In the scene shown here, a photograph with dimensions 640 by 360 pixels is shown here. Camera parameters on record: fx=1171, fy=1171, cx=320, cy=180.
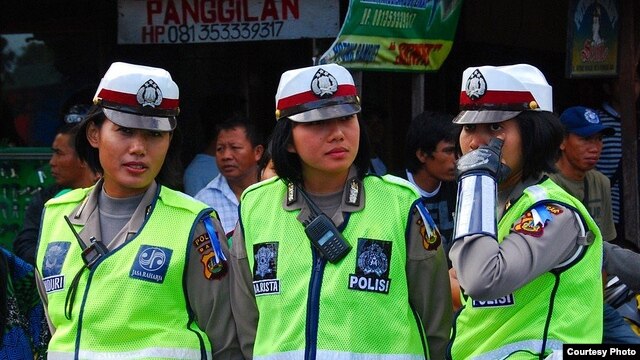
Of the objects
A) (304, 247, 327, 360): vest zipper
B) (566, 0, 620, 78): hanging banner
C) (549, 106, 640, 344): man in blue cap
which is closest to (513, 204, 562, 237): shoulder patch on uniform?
(304, 247, 327, 360): vest zipper

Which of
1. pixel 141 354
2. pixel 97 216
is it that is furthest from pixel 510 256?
pixel 97 216

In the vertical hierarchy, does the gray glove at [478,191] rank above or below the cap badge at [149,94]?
below

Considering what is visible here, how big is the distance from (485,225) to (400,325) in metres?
0.51

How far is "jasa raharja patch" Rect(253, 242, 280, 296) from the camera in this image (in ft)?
13.4

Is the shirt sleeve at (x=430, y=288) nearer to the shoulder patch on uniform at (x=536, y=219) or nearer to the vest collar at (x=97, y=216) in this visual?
the shoulder patch on uniform at (x=536, y=219)

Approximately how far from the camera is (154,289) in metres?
4.10

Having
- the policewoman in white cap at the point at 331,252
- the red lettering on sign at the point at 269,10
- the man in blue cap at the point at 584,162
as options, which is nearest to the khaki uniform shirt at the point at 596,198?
the man in blue cap at the point at 584,162

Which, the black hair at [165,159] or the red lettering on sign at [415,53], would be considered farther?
the red lettering on sign at [415,53]

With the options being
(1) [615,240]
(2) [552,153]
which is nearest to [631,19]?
(1) [615,240]

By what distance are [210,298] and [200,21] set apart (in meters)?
3.78

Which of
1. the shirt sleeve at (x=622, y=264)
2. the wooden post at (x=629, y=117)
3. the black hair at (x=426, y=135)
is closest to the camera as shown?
the shirt sleeve at (x=622, y=264)

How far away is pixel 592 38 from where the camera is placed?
8.23m

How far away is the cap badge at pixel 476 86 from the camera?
13.4 feet

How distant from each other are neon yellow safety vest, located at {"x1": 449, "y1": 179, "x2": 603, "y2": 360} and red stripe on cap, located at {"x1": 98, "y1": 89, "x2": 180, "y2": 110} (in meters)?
1.33
